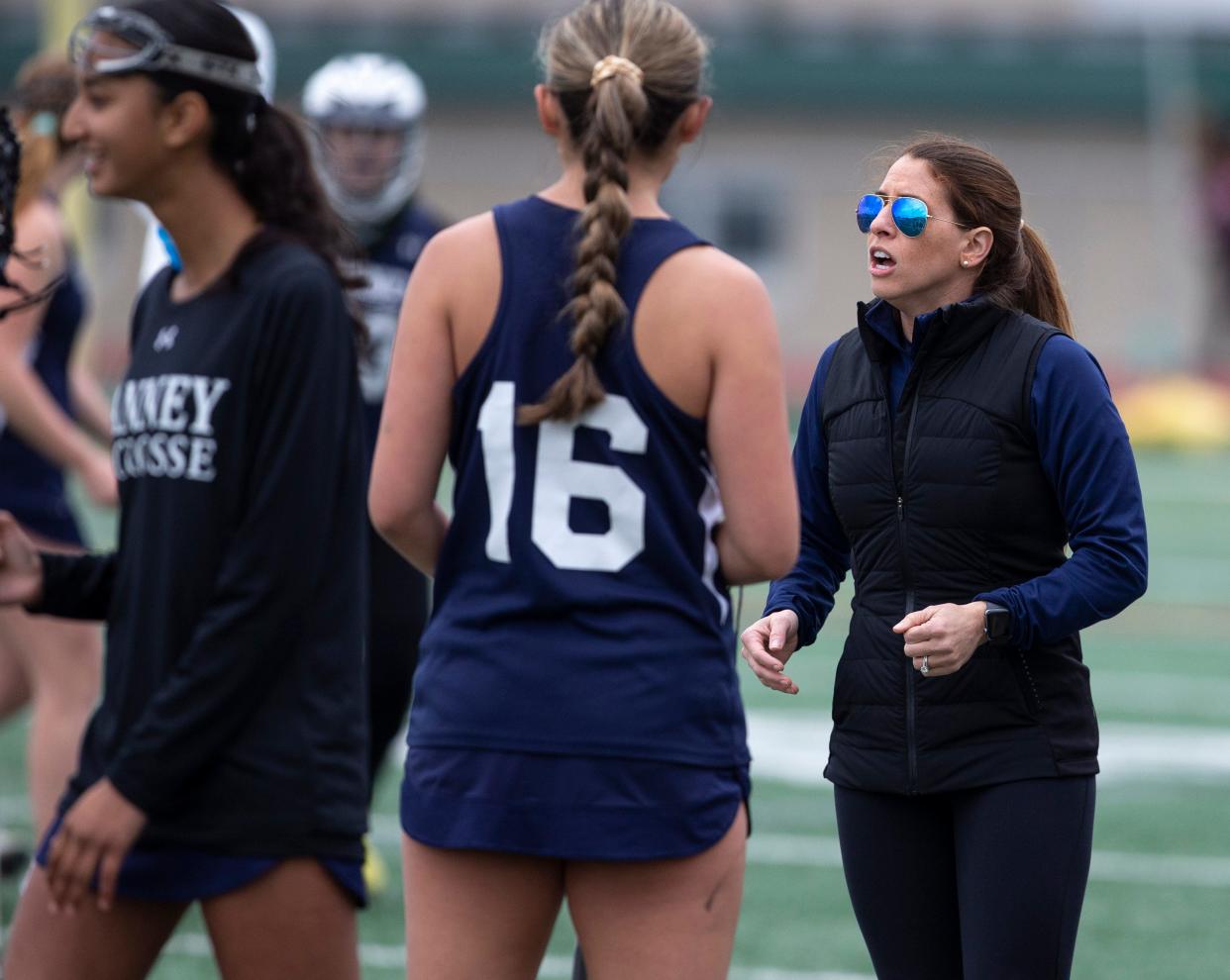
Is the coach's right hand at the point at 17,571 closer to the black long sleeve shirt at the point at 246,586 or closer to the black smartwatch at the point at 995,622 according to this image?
the black long sleeve shirt at the point at 246,586

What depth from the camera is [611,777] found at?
2.96 m

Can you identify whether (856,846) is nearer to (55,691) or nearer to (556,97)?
(556,97)

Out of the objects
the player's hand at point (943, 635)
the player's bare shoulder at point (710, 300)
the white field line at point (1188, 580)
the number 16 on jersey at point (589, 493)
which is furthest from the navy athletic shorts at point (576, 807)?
the white field line at point (1188, 580)

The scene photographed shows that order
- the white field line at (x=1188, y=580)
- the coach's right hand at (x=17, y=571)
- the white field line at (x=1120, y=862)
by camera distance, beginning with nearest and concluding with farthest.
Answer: the coach's right hand at (x=17, y=571), the white field line at (x=1120, y=862), the white field line at (x=1188, y=580)

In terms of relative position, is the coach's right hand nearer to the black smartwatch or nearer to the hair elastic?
the hair elastic

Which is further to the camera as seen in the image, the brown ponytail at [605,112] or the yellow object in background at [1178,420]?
the yellow object in background at [1178,420]

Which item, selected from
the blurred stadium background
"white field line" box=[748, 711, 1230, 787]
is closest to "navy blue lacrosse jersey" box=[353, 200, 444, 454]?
"white field line" box=[748, 711, 1230, 787]

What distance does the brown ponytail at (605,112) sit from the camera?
9.79 feet

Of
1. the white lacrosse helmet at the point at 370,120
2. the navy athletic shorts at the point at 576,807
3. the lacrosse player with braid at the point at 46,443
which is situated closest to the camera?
the navy athletic shorts at the point at 576,807

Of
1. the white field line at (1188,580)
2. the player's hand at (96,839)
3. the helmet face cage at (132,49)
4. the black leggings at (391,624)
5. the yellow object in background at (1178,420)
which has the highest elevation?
the helmet face cage at (132,49)

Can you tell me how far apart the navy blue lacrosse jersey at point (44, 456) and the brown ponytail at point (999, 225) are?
3058mm

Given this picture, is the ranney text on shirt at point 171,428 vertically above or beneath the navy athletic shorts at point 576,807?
above

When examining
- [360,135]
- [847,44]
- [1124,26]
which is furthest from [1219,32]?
[360,135]

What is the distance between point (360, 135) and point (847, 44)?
32.1 meters
